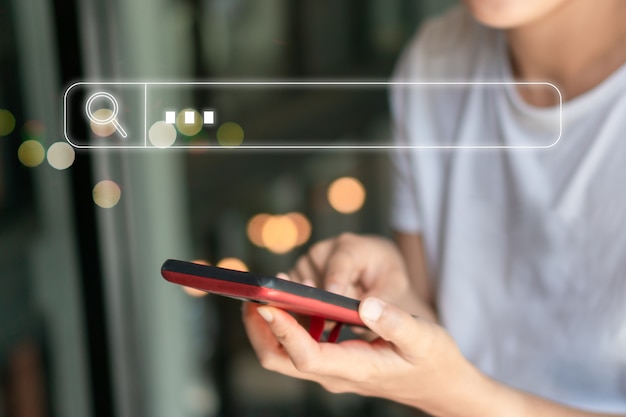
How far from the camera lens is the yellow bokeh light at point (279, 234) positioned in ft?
3.49

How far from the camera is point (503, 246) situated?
1.58ft

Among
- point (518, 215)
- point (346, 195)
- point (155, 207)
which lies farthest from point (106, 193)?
point (346, 195)

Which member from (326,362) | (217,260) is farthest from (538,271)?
(217,260)

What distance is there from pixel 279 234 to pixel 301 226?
65mm

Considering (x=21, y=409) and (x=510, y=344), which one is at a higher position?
(x=510, y=344)

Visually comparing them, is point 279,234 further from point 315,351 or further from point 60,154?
point 315,351

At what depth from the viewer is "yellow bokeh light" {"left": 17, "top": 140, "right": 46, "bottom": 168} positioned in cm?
66

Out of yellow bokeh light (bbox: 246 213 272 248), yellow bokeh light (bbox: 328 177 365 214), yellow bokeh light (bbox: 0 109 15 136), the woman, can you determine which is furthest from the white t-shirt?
yellow bokeh light (bbox: 328 177 365 214)

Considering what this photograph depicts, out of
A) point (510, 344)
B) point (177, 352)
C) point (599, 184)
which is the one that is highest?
point (599, 184)

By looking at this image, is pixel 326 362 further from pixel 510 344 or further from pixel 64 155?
pixel 64 155

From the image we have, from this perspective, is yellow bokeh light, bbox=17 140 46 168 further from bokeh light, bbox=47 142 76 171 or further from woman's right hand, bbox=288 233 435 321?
woman's right hand, bbox=288 233 435 321

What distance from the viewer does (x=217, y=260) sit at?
1.06 metres

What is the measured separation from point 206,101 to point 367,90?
82 centimetres

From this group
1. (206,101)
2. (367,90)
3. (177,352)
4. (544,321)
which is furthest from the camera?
(367,90)
